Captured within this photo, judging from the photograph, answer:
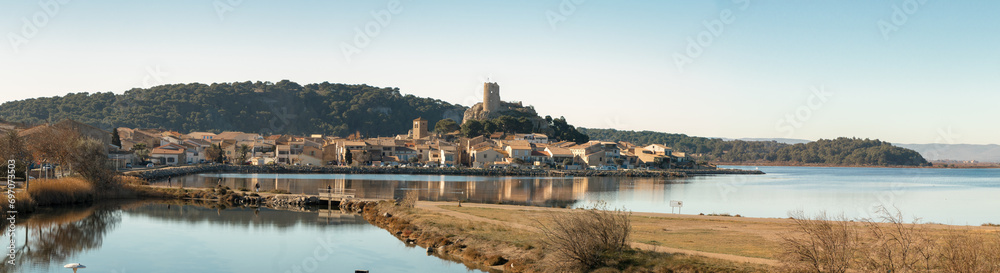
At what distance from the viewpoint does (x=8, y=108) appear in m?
136

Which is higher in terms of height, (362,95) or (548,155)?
(362,95)

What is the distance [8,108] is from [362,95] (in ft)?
243

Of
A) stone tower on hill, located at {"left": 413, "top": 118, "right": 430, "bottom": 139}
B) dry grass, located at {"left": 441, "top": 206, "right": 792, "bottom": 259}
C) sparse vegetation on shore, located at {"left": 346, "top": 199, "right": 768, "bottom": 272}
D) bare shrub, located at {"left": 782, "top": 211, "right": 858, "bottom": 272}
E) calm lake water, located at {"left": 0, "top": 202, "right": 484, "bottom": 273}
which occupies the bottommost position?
calm lake water, located at {"left": 0, "top": 202, "right": 484, "bottom": 273}

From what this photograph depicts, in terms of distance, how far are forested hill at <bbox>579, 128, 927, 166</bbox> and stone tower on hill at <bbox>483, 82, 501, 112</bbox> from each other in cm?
5929

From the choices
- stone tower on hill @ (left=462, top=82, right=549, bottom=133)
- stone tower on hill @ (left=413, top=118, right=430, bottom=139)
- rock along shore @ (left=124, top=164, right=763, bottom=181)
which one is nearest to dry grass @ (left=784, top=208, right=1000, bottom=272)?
rock along shore @ (left=124, top=164, right=763, bottom=181)

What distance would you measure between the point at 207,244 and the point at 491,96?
10711 cm

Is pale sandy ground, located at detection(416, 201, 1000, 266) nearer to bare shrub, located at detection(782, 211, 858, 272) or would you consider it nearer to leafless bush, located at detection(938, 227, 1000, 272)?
bare shrub, located at detection(782, 211, 858, 272)

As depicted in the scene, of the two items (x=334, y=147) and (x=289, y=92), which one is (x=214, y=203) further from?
(x=289, y=92)

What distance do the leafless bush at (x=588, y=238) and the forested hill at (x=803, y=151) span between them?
157m

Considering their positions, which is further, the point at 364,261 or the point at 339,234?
the point at 339,234

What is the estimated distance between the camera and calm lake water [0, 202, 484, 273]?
17672mm

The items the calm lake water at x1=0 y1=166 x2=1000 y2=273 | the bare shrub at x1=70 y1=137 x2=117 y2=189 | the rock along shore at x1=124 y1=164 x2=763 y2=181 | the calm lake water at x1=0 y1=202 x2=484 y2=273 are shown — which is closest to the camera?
the calm lake water at x1=0 y1=202 x2=484 y2=273

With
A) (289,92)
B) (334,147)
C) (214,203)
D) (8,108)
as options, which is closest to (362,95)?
(289,92)

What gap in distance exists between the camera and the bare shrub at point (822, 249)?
11383mm
